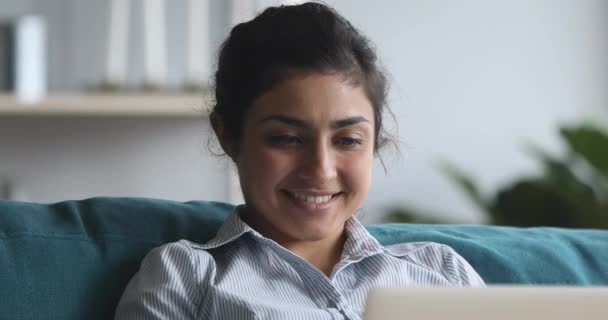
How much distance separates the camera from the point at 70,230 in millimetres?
1434

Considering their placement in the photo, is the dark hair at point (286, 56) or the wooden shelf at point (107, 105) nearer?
the dark hair at point (286, 56)

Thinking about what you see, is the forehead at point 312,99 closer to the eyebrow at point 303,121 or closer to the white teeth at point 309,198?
the eyebrow at point 303,121

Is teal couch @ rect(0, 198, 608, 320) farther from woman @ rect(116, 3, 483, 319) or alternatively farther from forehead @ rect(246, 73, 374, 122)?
forehead @ rect(246, 73, 374, 122)

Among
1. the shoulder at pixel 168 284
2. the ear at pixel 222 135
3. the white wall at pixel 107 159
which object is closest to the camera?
the shoulder at pixel 168 284

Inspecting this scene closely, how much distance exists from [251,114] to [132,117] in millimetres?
2210

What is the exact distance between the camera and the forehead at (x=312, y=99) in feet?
4.75

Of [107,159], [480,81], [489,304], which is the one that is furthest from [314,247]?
[480,81]

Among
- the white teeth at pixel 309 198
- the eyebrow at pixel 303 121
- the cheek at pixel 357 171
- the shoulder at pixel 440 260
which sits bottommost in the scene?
the shoulder at pixel 440 260

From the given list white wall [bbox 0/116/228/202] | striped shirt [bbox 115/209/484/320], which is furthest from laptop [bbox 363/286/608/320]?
white wall [bbox 0/116/228/202]

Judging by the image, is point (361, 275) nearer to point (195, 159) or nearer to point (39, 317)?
point (39, 317)

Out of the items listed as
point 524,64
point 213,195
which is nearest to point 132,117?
point 213,195

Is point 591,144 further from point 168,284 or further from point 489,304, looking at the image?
point 489,304

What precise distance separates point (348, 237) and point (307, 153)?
19 cm

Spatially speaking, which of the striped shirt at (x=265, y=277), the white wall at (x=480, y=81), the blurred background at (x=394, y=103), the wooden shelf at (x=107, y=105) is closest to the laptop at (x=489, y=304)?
the striped shirt at (x=265, y=277)
